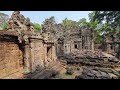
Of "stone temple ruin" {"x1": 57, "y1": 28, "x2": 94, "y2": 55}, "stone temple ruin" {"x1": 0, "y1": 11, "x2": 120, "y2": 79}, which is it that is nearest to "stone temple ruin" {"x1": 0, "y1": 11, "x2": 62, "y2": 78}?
"stone temple ruin" {"x1": 0, "y1": 11, "x2": 120, "y2": 79}

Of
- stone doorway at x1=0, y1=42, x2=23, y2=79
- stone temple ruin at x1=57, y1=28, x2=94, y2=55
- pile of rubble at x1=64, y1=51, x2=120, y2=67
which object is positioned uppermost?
stone temple ruin at x1=57, y1=28, x2=94, y2=55

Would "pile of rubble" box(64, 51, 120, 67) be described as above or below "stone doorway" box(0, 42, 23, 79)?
below

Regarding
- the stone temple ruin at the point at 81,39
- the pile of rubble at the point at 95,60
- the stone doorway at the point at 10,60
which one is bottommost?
the pile of rubble at the point at 95,60

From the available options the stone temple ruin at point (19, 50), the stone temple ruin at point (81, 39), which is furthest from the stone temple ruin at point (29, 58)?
the stone temple ruin at point (81, 39)

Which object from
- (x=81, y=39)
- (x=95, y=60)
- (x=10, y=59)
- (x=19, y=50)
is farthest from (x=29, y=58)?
(x=81, y=39)

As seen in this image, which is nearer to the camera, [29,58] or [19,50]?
[19,50]

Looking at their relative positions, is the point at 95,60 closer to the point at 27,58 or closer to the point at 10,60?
the point at 27,58

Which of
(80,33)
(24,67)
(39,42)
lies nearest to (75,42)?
(80,33)

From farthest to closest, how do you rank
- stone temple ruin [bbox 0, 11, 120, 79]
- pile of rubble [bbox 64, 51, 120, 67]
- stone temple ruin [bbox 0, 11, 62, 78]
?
pile of rubble [bbox 64, 51, 120, 67] < stone temple ruin [bbox 0, 11, 120, 79] < stone temple ruin [bbox 0, 11, 62, 78]

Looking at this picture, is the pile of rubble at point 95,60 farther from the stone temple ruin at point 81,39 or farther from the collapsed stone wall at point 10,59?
the stone temple ruin at point 81,39

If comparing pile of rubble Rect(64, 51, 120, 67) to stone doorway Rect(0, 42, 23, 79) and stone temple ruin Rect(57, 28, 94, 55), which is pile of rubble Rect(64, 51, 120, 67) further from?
stone temple ruin Rect(57, 28, 94, 55)

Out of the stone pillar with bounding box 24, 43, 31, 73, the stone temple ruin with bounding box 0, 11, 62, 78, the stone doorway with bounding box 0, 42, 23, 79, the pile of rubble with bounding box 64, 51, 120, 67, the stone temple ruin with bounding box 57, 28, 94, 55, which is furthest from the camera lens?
the stone temple ruin with bounding box 57, 28, 94, 55
